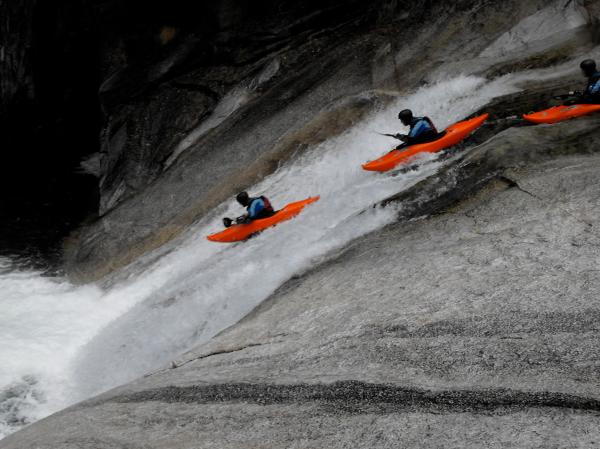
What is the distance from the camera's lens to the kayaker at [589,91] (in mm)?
9422

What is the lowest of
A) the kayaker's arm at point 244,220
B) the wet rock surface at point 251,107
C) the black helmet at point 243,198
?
the kayaker's arm at point 244,220

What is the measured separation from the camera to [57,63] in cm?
2234

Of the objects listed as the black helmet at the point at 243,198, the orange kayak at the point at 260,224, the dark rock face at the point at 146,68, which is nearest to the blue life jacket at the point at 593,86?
the orange kayak at the point at 260,224

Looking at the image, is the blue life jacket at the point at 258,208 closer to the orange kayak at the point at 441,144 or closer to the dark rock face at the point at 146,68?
the orange kayak at the point at 441,144

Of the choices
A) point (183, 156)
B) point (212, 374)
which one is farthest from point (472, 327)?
point (183, 156)

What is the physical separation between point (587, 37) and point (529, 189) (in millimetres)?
7003

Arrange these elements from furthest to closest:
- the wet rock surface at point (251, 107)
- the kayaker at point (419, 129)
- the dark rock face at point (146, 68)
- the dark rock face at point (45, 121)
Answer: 1. the dark rock face at point (45, 121)
2. the dark rock face at point (146, 68)
3. the wet rock surface at point (251, 107)
4. the kayaker at point (419, 129)

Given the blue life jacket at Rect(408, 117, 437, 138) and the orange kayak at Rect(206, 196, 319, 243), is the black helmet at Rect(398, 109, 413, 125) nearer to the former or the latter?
the blue life jacket at Rect(408, 117, 437, 138)

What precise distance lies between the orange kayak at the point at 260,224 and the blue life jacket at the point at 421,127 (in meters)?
2.34

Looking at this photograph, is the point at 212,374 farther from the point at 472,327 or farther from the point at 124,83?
the point at 124,83

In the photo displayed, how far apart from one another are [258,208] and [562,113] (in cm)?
572

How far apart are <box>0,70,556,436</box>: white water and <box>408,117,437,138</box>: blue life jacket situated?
22.8 inches

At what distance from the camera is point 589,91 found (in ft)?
31.1

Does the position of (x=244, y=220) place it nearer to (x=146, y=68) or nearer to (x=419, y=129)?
(x=419, y=129)
